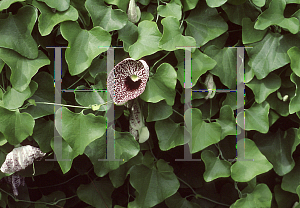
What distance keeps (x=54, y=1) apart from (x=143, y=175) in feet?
1.75

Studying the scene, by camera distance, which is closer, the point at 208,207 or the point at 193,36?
the point at 193,36

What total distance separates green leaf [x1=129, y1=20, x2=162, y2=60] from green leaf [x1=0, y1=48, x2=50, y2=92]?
9.5 inches

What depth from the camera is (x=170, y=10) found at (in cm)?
73

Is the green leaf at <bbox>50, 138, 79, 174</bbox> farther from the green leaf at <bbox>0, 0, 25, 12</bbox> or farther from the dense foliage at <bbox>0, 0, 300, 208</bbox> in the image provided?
the green leaf at <bbox>0, 0, 25, 12</bbox>

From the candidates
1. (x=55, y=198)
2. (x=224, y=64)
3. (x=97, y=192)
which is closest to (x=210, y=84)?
(x=224, y=64)

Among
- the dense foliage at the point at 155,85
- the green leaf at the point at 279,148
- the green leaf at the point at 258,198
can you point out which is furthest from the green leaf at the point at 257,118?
the green leaf at the point at 258,198

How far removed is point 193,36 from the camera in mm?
766

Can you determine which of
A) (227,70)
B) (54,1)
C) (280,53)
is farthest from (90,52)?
(280,53)

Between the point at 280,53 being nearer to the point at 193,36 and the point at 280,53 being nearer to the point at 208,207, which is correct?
the point at 193,36

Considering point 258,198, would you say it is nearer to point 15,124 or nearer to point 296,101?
point 296,101

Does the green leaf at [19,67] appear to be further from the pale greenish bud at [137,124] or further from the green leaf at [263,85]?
the green leaf at [263,85]

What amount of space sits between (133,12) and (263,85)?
0.42 m

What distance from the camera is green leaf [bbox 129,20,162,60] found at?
69cm

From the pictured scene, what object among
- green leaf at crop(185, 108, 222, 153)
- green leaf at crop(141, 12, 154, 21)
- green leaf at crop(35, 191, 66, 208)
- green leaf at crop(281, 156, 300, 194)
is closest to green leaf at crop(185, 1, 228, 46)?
green leaf at crop(141, 12, 154, 21)
